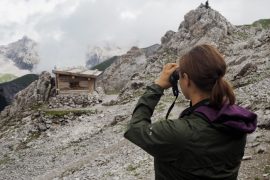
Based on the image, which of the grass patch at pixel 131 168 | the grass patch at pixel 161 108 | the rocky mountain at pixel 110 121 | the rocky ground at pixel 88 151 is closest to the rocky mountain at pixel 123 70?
the rocky mountain at pixel 110 121

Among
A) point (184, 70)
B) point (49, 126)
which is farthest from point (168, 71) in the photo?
point (49, 126)

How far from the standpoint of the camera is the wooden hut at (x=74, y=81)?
50062mm

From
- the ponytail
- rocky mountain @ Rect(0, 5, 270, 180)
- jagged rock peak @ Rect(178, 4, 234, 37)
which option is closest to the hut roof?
rocky mountain @ Rect(0, 5, 270, 180)

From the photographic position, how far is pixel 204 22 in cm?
6025

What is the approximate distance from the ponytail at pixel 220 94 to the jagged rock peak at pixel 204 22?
55.4 meters

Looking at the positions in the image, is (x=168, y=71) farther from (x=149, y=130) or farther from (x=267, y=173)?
(x=267, y=173)

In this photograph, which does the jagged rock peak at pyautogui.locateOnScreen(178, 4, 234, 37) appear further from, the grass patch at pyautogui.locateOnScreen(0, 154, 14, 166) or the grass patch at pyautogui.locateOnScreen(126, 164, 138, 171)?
the grass patch at pyautogui.locateOnScreen(126, 164, 138, 171)

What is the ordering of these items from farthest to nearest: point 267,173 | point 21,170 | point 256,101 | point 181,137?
point 21,170
point 256,101
point 267,173
point 181,137

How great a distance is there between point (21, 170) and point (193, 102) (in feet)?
86.3

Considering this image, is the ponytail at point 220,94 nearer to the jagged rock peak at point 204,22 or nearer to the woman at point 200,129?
the woman at point 200,129

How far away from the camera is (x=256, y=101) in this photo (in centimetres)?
2481

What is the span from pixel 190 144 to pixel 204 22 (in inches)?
2280

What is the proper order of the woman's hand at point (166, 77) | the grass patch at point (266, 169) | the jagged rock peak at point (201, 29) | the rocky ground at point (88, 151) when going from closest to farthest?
the woman's hand at point (166, 77)
the grass patch at point (266, 169)
the rocky ground at point (88, 151)
the jagged rock peak at point (201, 29)

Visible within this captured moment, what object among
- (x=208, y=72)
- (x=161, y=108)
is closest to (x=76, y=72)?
(x=161, y=108)
